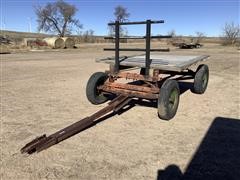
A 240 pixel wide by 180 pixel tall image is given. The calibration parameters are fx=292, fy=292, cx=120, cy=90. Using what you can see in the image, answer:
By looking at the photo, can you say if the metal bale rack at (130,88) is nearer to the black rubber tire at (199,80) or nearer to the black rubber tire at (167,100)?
the black rubber tire at (167,100)

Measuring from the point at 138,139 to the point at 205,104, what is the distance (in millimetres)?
2985

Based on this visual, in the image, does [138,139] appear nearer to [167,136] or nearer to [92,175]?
[167,136]

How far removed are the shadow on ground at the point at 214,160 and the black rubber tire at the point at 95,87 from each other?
2.70 m

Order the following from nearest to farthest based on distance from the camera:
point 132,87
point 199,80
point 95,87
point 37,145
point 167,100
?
point 37,145
point 167,100
point 132,87
point 95,87
point 199,80

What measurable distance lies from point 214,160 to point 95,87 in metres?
3.40

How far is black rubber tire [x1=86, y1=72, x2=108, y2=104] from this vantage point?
21.8 feet

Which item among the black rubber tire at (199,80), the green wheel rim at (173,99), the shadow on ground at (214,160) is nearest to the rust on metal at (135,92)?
the green wheel rim at (173,99)

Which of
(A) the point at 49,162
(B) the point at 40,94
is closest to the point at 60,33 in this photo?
(B) the point at 40,94

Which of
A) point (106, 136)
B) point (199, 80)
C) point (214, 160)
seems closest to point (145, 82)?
point (106, 136)

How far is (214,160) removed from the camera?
407 centimetres

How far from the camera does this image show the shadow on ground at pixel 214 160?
12.0ft

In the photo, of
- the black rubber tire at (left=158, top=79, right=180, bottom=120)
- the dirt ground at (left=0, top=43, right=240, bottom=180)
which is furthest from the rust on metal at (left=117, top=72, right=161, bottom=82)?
the dirt ground at (left=0, top=43, right=240, bottom=180)

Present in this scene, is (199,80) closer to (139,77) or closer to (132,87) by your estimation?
(139,77)

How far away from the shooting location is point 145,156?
164 inches
